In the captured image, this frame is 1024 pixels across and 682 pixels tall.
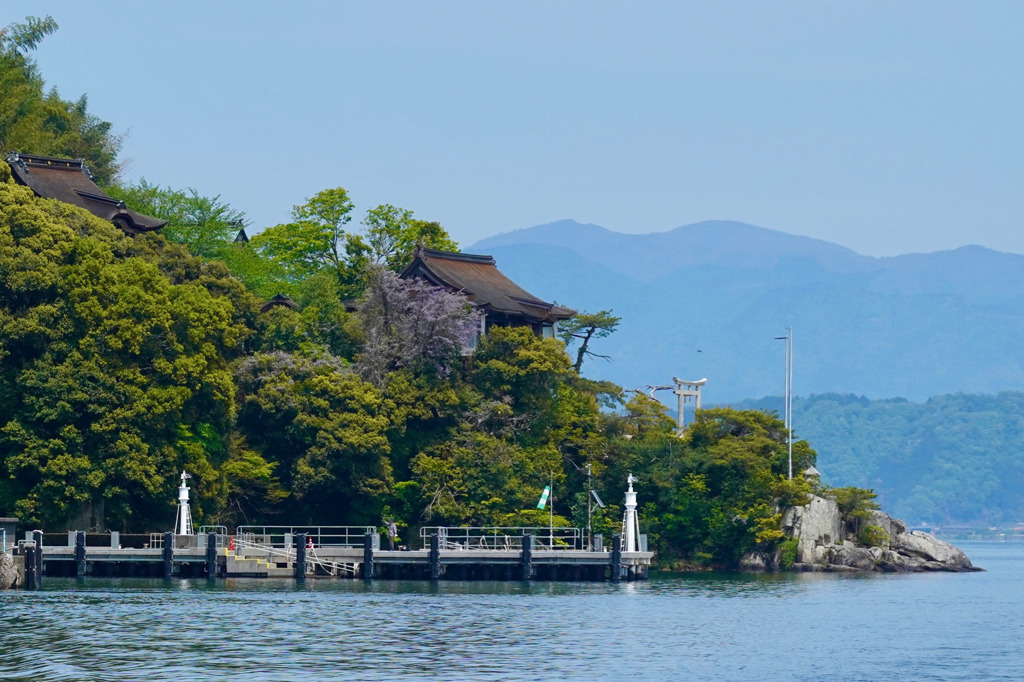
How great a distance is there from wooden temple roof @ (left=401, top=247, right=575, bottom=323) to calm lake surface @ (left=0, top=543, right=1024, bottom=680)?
18727mm

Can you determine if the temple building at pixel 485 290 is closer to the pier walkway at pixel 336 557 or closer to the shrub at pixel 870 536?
the pier walkway at pixel 336 557

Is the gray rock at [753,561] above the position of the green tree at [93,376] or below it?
below

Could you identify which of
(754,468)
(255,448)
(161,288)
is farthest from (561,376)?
(161,288)

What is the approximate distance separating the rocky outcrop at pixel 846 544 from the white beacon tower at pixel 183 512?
2889cm

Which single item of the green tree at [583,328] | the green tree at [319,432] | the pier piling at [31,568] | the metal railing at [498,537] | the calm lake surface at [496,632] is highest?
the green tree at [583,328]

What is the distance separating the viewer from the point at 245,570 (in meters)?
63.8

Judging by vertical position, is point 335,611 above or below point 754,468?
below

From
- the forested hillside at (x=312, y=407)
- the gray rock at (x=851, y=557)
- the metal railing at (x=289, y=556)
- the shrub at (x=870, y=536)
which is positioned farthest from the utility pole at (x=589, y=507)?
the shrub at (x=870, y=536)

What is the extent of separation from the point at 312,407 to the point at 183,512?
26.4 feet

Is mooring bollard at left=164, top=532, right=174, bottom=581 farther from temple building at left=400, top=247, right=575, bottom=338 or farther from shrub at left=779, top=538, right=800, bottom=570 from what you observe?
shrub at left=779, top=538, right=800, bottom=570

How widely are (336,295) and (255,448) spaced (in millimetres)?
12085

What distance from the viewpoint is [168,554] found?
6203 centimetres

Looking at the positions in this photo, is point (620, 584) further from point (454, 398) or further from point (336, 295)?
point (336, 295)

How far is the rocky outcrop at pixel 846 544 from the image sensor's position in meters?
78.1
